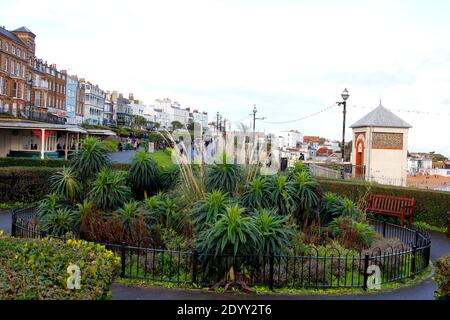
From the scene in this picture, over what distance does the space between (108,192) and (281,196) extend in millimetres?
4147

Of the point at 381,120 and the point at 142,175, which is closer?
the point at 142,175

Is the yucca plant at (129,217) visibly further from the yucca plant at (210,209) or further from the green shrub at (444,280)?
the green shrub at (444,280)

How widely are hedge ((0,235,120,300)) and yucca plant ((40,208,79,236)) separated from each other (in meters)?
3.93

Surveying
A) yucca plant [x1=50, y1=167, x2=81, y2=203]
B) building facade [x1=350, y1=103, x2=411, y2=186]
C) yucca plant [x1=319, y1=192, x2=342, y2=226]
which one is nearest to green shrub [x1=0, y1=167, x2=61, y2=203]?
yucca plant [x1=50, y1=167, x2=81, y2=203]

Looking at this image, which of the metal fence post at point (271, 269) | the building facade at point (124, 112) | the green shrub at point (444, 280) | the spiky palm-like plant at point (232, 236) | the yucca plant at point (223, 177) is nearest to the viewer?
the green shrub at point (444, 280)

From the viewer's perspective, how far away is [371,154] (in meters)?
26.2

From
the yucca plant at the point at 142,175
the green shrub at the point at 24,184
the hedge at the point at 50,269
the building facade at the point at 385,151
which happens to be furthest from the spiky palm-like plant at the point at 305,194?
the building facade at the point at 385,151

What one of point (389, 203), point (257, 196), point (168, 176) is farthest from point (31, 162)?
point (389, 203)

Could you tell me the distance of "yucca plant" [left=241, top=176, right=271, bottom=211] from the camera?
35.4ft

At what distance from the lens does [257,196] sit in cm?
1084

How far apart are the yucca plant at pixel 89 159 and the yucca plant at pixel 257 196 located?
4.12 metres

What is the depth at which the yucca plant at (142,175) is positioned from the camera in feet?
44.4

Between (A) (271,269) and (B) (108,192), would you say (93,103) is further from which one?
(A) (271,269)
